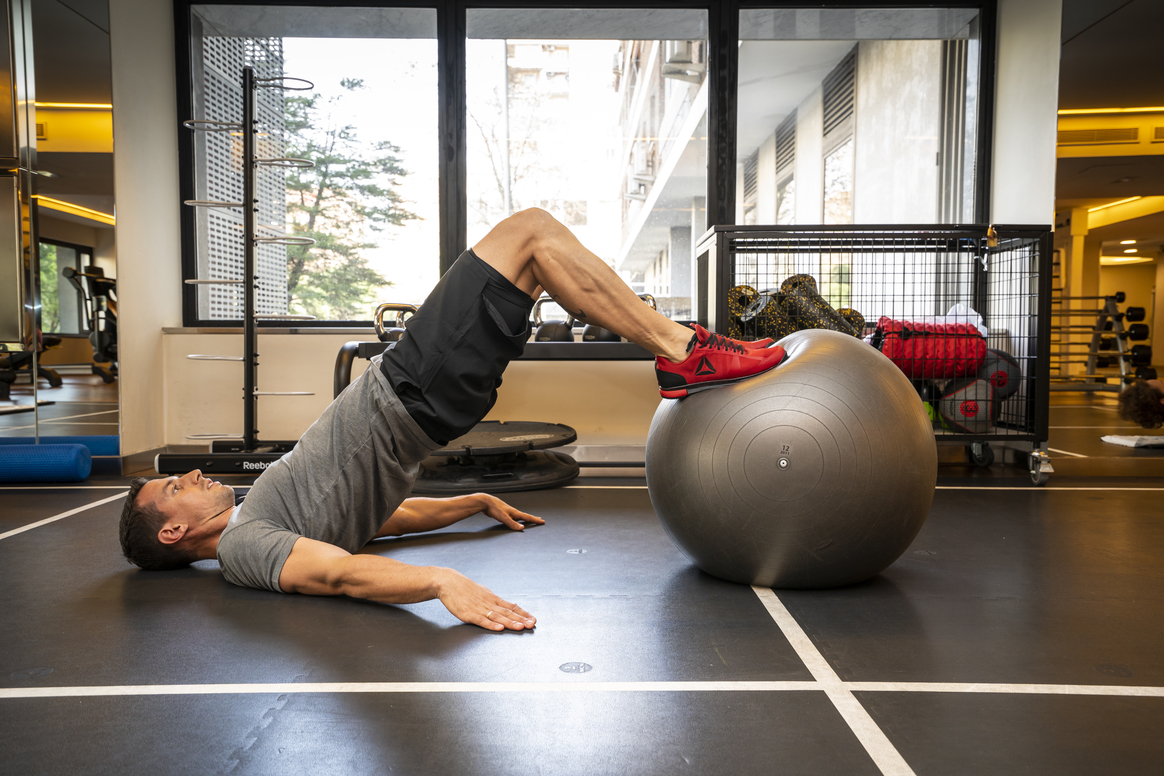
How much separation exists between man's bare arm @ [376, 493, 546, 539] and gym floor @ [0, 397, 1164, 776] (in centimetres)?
13

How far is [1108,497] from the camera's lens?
11.0 ft

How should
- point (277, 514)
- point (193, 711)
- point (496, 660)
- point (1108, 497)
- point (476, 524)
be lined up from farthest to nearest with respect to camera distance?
point (1108, 497)
point (476, 524)
point (277, 514)
point (496, 660)
point (193, 711)

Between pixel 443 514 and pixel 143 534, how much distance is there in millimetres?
939

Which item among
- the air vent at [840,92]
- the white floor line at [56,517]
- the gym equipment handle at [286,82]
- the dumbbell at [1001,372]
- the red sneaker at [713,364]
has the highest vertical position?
the air vent at [840,92]

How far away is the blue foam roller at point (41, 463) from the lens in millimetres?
3588

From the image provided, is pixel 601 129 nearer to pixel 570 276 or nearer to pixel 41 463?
pixel 570 276

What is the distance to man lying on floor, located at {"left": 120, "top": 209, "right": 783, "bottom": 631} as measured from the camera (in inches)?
77.4

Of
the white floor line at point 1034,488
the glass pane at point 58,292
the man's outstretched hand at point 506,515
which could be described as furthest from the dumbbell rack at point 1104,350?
the glass pane at point 58,292

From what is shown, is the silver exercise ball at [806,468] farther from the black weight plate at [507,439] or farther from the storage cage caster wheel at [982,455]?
the storage cage caster wheel at [982,455]

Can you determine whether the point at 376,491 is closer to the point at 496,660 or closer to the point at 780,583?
the point at 496,660

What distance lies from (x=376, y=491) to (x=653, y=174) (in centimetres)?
350

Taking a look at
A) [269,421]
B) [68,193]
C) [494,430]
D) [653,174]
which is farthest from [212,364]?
[653,174]

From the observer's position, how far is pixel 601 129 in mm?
5035

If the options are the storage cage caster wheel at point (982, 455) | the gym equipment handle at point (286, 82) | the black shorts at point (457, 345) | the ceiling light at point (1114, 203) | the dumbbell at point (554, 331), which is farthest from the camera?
the ceiling light at point (1114, 203)
